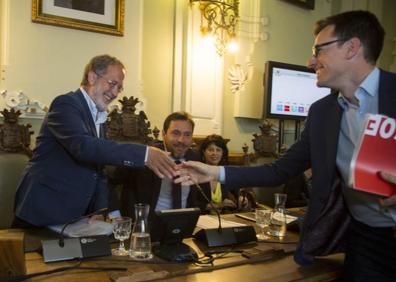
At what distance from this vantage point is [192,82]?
370cm

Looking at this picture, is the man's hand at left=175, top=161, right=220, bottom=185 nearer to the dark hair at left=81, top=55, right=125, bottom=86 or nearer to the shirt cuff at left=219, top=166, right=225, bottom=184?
the shirt cuff at left=219, top=166, right=225, bottom=184

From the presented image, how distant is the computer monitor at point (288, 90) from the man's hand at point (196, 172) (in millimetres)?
2374

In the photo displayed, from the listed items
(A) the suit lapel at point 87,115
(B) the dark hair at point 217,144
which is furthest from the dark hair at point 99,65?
A: (B) the dark hair at point 217,144

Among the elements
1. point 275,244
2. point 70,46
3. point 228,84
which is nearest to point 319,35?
point 275,244

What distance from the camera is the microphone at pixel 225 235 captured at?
1.58 m

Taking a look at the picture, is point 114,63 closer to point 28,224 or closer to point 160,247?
point 28,224

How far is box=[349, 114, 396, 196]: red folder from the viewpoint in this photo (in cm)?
114

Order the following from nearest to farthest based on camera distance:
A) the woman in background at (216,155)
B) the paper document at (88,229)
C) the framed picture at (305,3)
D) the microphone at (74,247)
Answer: the microphone at (74,247) < the paper document at (88,229) < the woman in background at (216,155) < the framed picture at (305,3)

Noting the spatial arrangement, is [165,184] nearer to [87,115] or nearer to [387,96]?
[87,115]

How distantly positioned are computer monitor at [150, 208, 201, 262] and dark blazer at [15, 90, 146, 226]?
15.9 inches

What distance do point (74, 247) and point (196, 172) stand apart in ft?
1.98

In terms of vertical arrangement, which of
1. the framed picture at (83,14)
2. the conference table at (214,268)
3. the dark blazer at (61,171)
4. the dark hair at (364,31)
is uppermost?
the framed picture at (83,14)

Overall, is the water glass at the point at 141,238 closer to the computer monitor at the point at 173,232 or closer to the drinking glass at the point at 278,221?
the computer monitor at the point at 173,232

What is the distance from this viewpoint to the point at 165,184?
7.99 feet
